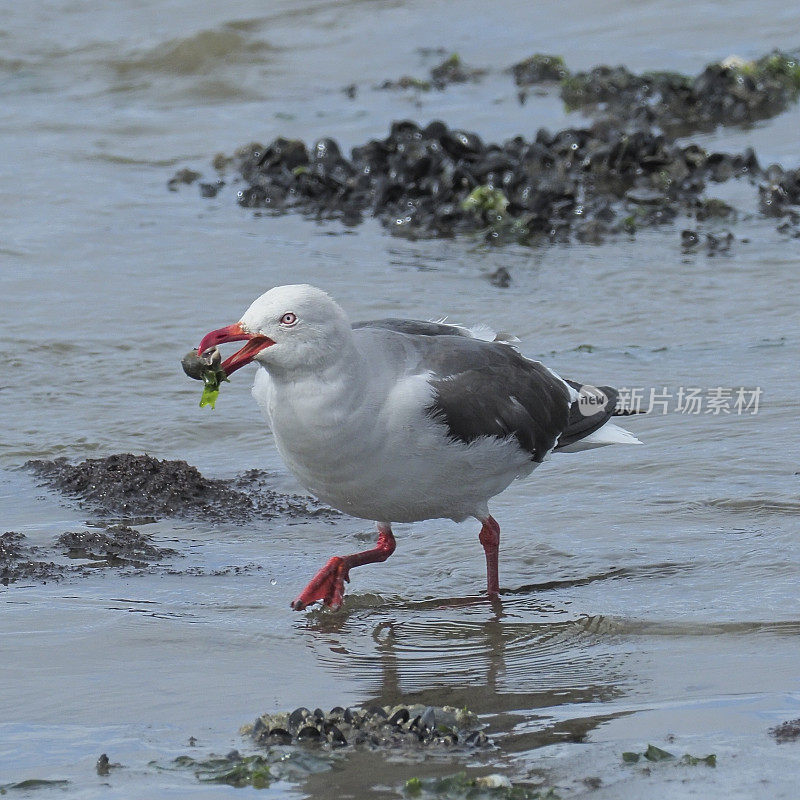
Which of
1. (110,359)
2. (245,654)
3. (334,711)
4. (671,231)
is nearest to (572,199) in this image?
(671,231)

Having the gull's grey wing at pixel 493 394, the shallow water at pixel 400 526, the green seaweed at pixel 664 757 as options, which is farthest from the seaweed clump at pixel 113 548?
the green seaweed at pixel 664 757

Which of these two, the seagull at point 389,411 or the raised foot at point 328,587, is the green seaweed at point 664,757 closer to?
the seagull at point 389,411

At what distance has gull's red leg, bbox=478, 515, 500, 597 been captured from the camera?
19.0ft

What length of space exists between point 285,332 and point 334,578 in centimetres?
118

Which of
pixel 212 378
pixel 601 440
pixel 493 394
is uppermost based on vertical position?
pixel 212 378

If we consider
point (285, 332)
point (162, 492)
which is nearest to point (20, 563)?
point (162, 492)

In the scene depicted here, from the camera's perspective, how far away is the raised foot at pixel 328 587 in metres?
5.54

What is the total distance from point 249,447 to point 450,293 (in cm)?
279

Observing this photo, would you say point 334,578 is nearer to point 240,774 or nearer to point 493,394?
point 493,394

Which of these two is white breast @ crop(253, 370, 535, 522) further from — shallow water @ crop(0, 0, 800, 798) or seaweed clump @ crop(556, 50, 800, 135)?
seaweed clump @ crop(556, 50, 800, 135)

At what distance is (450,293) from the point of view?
985 centimetres

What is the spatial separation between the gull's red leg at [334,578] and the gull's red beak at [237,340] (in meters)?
1.07

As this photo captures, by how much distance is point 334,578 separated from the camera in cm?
564

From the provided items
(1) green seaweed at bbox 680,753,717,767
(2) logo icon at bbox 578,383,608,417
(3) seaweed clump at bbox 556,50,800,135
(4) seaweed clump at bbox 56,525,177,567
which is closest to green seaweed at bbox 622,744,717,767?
(1) green seaweed at bbox 680,753,717,767
